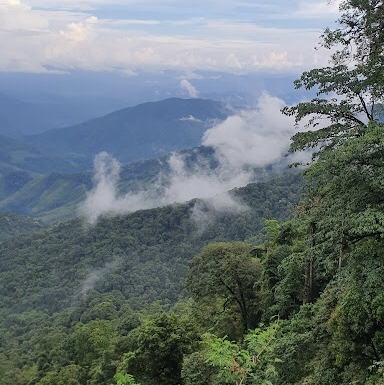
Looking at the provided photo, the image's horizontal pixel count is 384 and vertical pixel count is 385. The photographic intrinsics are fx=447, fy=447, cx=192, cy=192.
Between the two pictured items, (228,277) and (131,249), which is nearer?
(228,277)

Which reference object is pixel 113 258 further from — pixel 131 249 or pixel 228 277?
→ pixel 228 277

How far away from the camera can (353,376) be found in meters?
11.6

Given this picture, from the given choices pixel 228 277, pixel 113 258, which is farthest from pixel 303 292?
pixel 113 258

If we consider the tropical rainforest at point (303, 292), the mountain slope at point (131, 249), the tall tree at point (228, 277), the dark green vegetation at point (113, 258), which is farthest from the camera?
the mountain slope at point (131, 249)

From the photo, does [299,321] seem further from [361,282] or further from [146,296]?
[146,296]

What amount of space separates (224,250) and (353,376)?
13.1 metres

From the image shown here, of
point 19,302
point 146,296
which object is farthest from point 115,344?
point 19,302

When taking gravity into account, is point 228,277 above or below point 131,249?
below

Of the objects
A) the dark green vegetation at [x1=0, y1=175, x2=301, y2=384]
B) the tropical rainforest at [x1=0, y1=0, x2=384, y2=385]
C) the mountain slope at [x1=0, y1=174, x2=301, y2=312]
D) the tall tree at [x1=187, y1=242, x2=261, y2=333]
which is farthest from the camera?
the mountain slope at [x1=0, y1=174, x2=301, y2=312]

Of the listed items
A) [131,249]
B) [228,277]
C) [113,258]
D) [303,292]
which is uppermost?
[131,249]

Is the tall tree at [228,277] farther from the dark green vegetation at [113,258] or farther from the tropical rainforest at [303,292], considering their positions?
the dark green vegetation at [113,258]

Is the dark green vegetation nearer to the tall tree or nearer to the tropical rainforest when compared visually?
the tropical rainforest

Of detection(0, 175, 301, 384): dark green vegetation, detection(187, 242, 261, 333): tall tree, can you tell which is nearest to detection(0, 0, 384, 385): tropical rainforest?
detection(187, 242, 261, 333): tall tree

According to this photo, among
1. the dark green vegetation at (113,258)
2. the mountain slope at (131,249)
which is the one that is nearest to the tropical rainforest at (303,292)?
the dark green vegetation at (113,258)
